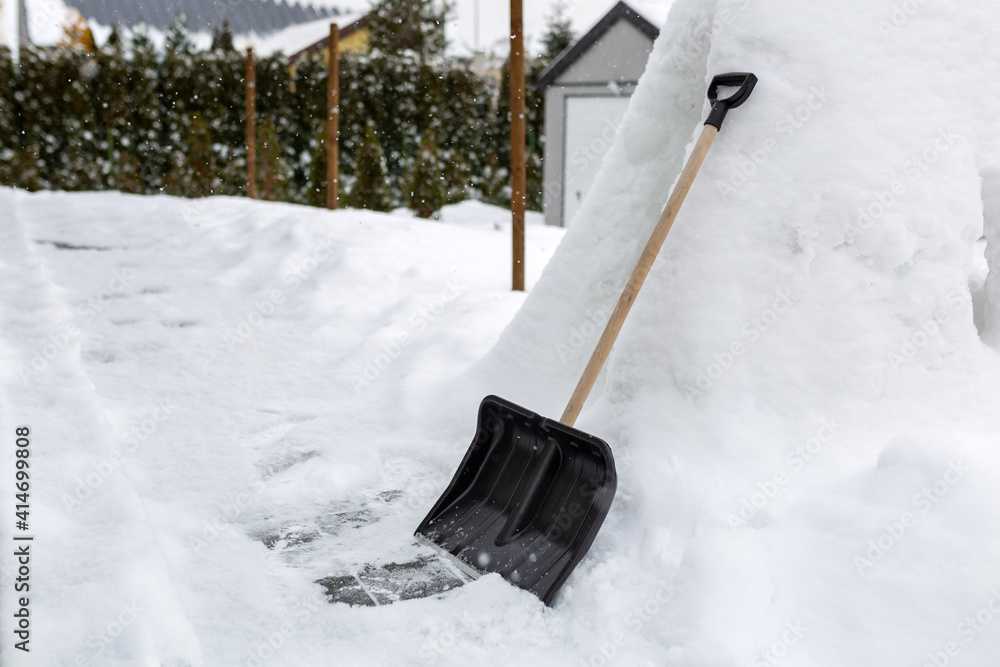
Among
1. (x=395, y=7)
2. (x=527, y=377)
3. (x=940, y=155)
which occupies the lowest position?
(x=527, y=377)

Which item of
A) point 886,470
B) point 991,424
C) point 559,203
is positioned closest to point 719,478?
point 886,470

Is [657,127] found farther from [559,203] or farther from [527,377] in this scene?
[559,203]

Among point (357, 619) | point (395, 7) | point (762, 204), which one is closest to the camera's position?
point (357, 619)

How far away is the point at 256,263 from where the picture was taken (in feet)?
20.4

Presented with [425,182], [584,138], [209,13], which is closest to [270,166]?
[425,182]

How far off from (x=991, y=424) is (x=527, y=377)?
163cm

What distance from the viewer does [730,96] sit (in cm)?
236

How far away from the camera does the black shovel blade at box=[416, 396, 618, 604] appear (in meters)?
2.16

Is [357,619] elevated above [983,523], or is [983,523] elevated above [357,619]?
[983,523]

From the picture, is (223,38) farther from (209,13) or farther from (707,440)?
(707,440)

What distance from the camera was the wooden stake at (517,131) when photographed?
471cm

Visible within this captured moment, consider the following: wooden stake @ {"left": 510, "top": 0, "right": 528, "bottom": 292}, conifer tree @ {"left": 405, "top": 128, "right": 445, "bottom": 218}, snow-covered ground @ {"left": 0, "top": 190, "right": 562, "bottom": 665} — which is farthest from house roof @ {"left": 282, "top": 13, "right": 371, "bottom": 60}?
wooden stake @ {"left": 510, "top": 0, "right": 528, "bottom": 292}

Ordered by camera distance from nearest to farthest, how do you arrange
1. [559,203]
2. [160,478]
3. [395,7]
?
[160,478] → [559,203] → [395,7]

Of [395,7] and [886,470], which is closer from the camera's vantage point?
[886,470]
